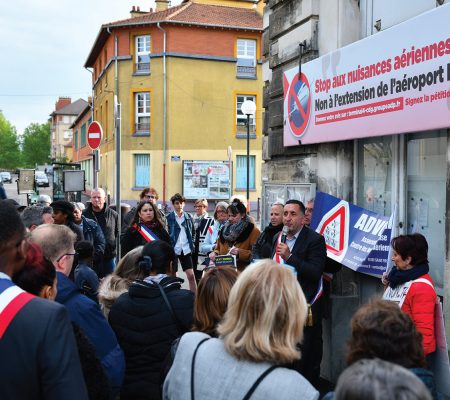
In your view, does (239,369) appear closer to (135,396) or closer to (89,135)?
(135,396)

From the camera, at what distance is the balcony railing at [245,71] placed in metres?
35.4

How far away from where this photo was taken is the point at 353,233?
18.7 feet

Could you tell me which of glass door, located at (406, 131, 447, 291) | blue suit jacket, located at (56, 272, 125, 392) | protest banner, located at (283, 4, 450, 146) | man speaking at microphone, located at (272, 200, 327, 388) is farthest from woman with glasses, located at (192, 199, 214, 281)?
blue suit jacket, located at (56, 272, 125, 392)

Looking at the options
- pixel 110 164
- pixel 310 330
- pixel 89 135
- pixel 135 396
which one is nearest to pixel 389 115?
pixel 310 330

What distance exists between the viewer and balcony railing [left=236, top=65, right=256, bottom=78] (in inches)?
1395

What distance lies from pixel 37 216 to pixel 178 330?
153 inches

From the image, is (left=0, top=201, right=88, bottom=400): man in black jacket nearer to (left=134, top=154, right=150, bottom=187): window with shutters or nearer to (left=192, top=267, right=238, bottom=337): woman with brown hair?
(left=192, top=267, right=238, bottom=337): woman with brown hair

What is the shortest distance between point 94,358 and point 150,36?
113ft

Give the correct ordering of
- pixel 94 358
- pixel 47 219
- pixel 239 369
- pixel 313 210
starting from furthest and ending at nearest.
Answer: pixel 47 219
pixel 313 210
pixel 94 358
pixel 239 369

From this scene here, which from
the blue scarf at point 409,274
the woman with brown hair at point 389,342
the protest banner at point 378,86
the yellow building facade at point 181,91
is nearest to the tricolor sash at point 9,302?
the woman with brown hair at point 389,342

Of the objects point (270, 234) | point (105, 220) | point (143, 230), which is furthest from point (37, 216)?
point (270, 234)

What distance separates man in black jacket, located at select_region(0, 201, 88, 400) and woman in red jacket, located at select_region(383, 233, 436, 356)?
9.03 feet

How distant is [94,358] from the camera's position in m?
2.47

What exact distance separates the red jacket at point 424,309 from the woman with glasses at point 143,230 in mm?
4046
